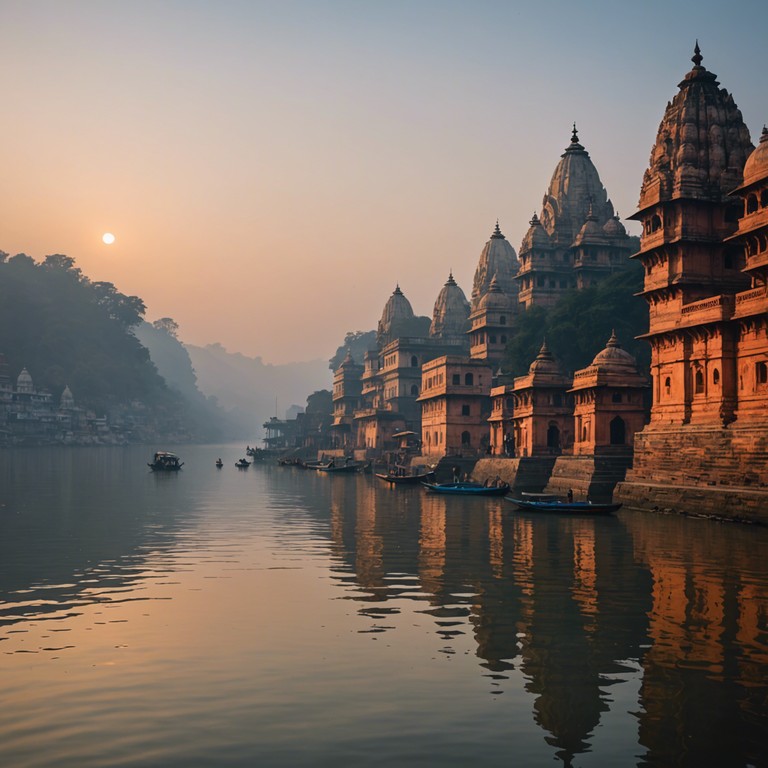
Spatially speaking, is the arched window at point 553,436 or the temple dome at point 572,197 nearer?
the arched window at point 553,436

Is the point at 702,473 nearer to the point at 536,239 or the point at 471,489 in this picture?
the point at 471,489

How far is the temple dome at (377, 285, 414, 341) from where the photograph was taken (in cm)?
14138

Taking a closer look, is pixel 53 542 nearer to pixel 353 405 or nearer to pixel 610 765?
pixel 610 765

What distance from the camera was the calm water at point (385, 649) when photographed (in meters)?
12.9

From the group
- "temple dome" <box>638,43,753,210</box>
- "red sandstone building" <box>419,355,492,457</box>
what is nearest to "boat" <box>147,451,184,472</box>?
"red sandstone building" <box>419,355,492,457</box>

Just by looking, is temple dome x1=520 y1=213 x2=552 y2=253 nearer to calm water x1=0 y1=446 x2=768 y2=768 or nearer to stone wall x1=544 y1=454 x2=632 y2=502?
stone wall x1=544 y1=454 x2=632 y2=502

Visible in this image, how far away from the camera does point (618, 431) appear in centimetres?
5741

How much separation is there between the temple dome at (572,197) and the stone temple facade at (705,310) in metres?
45.8

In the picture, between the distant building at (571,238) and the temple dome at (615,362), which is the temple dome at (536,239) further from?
the temple dome at (615,362)

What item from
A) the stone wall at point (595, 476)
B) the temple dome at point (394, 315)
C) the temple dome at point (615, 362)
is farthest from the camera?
the temple dome at point (394, 315)

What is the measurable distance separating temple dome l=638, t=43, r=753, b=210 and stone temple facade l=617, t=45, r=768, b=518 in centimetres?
7

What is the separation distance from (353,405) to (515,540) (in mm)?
109377

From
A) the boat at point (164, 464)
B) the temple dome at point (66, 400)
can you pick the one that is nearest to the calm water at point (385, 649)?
the boat at point (164, 464)


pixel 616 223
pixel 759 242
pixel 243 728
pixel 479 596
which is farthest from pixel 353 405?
pixel 243 728
